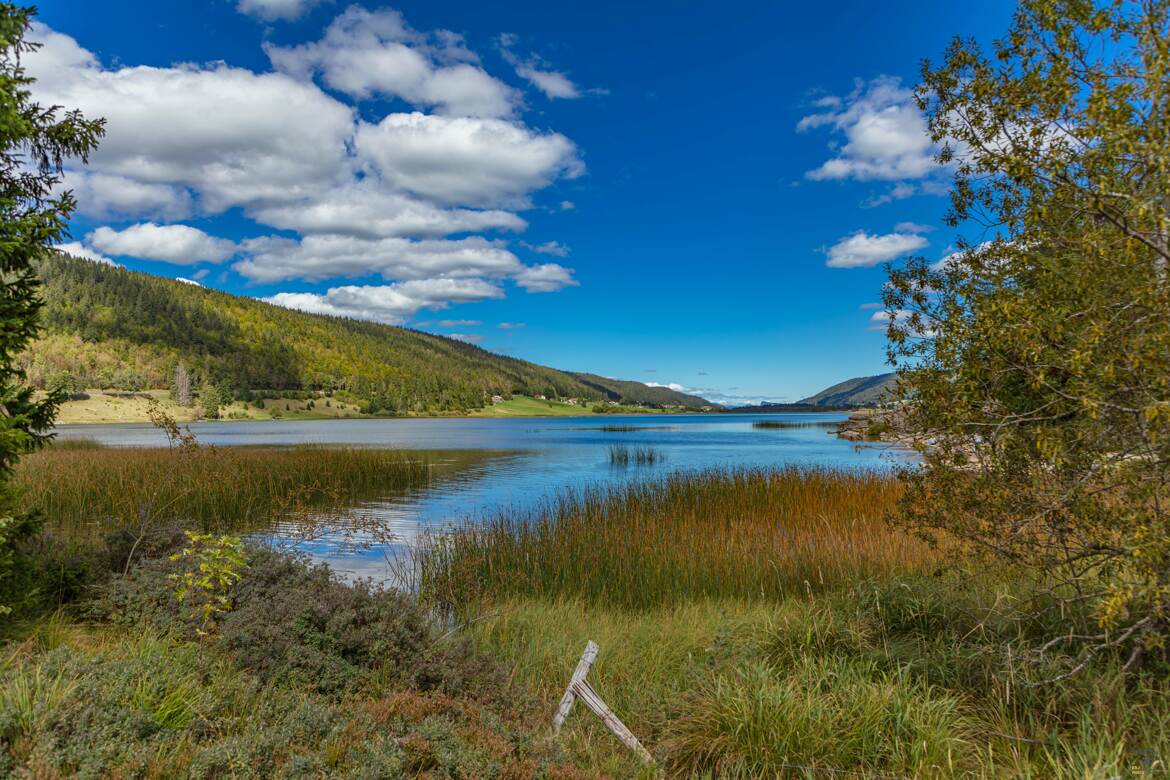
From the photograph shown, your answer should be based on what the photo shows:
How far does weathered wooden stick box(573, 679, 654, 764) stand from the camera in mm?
4461

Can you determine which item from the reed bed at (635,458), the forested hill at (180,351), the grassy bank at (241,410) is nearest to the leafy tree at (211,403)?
the grassy bank at (241,410)

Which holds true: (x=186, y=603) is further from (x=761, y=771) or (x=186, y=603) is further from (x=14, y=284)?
(x=761, y=771)

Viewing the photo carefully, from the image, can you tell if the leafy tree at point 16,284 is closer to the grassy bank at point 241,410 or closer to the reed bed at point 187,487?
the reed bed at point 187,487

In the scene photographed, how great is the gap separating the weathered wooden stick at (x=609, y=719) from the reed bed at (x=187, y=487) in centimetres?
879

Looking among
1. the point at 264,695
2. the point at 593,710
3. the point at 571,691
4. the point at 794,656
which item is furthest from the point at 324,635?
the point at 794,656

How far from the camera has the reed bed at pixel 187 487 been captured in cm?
1498

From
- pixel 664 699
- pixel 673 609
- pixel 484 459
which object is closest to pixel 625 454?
pixel 484 459

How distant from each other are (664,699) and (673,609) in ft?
10.7

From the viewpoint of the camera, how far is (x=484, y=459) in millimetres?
A: 39188

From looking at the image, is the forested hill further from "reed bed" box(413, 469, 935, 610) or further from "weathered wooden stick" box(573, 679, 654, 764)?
A: "weathered wooden stick" box(573, 679, 654, 764)

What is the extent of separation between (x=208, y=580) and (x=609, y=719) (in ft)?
13.0

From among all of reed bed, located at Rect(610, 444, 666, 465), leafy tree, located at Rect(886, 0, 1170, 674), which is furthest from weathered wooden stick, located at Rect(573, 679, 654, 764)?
reed bed, located at Rect(610, 444, 666, 465)

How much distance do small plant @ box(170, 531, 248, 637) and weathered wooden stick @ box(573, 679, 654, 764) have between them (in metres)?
3.47

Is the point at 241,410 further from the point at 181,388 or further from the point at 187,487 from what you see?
the point at 187,487
